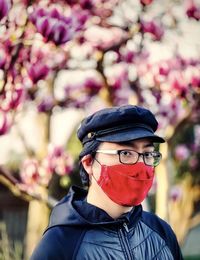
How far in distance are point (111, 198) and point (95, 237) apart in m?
0.15

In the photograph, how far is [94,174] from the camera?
5.98 ft

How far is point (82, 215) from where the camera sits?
179 centimetres

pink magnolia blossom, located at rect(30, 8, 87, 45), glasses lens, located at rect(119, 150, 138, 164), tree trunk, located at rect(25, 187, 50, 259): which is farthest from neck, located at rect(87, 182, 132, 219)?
tree trunk, located at rect(25, 187, 50, 259)

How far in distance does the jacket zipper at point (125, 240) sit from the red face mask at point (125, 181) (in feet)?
0.27

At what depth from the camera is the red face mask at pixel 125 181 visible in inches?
71.4

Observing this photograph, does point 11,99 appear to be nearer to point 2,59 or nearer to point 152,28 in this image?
point 2,59

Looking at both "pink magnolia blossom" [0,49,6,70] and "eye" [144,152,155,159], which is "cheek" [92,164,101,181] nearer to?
"eye" [144,152,155,159]

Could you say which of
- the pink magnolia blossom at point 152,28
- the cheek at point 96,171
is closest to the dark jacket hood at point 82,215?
the cheek at point 96,171

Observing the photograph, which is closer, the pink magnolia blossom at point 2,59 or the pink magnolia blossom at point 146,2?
the pink magnolia blossom at point 2,59

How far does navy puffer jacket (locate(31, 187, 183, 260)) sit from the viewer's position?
1.71 meters

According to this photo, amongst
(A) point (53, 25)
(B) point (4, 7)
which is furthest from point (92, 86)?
(B) point (4, 7)

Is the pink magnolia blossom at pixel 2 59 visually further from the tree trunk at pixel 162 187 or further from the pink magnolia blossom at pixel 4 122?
the tree trunk at pixel 162 187

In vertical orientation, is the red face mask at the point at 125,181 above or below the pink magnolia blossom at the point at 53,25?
below

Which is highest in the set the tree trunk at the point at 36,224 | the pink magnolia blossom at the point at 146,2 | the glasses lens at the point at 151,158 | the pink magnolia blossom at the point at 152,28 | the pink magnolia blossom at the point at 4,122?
the glasses lens at the point at 151,158
